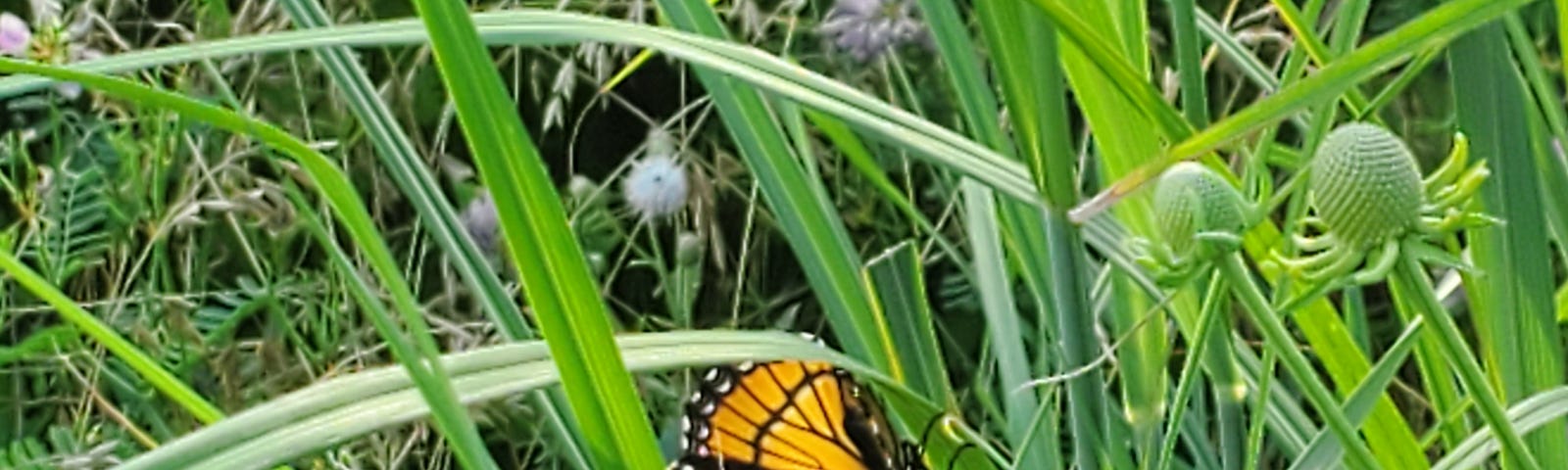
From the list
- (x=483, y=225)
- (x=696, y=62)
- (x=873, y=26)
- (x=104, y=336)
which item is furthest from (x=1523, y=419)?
(x=483, y=225)

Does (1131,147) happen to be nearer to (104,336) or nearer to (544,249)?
(544,249)

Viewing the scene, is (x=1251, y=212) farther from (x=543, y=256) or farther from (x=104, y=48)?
(x=104, y=48)

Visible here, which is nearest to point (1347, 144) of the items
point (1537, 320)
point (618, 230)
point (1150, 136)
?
point (1150, 136)

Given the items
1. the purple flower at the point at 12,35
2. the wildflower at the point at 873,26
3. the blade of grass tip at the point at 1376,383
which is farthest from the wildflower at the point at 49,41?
the blade of grass tip at the point at 1376,383

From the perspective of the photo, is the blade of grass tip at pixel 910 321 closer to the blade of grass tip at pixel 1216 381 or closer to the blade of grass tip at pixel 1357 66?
the blade of grass tip at pixel 1216 381

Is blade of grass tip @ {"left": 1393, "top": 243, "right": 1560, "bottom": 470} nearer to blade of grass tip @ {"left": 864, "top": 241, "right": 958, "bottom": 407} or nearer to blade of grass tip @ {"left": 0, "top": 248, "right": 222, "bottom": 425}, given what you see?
blade of grass tip @ {"left": 864, "top": 241, "right": 958, "bottom": 407}

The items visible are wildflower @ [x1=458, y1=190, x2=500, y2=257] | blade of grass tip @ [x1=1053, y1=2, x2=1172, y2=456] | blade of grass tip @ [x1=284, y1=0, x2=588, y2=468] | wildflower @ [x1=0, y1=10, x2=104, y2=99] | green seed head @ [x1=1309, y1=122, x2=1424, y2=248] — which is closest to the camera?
green seed head @ [x1=1309, y1=122, x2=1424, y2=248]

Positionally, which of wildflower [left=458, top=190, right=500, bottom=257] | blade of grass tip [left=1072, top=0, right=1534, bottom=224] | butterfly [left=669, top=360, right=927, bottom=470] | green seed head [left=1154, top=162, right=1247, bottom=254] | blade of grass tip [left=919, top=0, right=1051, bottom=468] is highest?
blade of grass tip [left=1072, top=0, right=1534, bottom=224]

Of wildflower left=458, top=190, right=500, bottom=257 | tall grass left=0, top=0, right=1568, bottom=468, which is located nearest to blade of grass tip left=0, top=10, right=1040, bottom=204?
tall grass left=0, top=0, right=1568, bottom=468
